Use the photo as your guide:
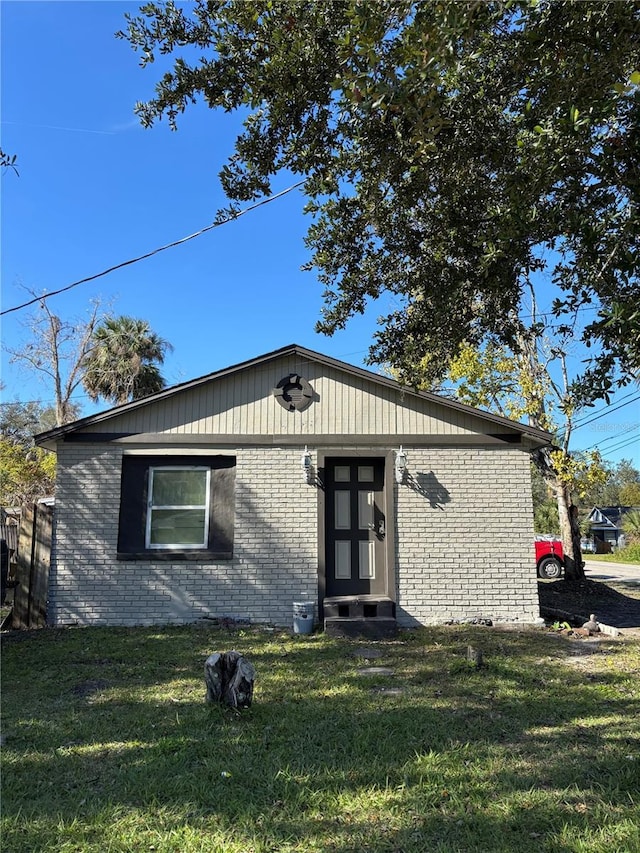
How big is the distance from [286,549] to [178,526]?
1746 millimetres

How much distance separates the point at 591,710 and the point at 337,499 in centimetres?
506

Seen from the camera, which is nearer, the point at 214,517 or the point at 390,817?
the point at 390,817

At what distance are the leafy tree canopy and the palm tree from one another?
16500mm

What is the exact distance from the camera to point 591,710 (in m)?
4.94

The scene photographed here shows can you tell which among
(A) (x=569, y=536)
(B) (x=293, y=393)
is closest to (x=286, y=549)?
(B) (x=293, y=393)

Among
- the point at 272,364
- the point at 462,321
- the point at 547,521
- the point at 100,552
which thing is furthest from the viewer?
the point at 547,521

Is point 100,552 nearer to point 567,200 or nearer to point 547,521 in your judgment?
point 567,200

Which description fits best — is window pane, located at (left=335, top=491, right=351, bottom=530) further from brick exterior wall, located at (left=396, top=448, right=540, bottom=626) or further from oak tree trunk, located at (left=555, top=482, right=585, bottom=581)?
oak tree trunk, located at (left=555, top=482, right=585, bottom=581)

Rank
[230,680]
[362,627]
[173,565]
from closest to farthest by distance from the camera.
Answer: [230,680] → [362,627] → [173,565]

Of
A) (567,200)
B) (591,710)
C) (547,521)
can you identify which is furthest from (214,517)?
(547,521)

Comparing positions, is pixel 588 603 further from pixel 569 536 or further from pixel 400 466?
pixel 400 466

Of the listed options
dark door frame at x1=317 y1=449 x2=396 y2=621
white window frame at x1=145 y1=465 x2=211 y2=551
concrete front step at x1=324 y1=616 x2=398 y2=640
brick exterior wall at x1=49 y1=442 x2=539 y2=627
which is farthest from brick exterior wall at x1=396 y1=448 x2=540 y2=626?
white window frame at x1=145 y1=465 x2=211 y2=551

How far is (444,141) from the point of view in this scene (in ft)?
18.4

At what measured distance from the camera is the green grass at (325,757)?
9.82ft
